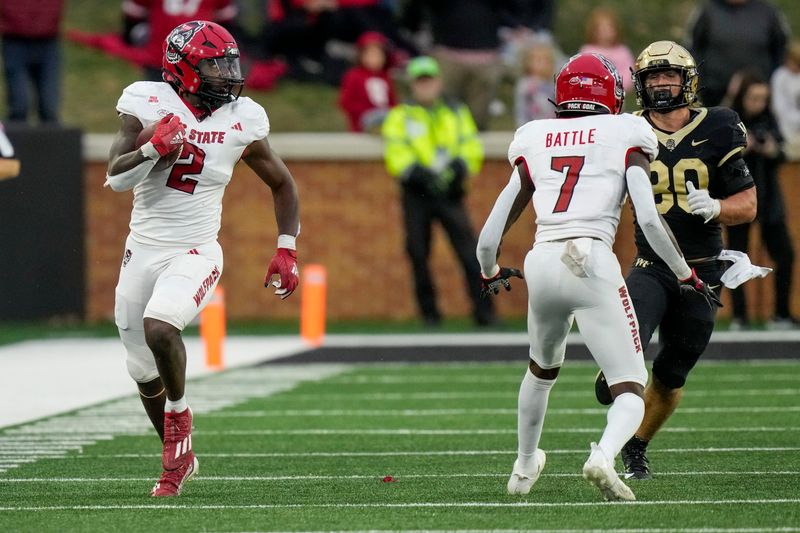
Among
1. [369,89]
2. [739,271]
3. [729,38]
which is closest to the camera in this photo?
[739,271]

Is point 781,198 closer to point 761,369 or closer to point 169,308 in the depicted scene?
point 761,369

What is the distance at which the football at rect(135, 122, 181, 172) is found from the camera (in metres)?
6.75

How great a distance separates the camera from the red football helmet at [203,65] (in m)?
6.90

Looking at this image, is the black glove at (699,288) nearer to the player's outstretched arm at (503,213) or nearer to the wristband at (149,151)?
the player's outstretched arm at (503,213)

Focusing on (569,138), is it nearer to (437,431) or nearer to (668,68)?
(668,68)

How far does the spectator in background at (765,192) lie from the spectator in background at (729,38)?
23 cm

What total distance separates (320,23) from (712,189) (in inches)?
428

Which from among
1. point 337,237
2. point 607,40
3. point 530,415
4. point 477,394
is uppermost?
point 607,40

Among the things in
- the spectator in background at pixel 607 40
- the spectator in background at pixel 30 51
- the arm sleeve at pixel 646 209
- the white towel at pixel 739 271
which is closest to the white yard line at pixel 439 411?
the white towel at pixel 739 271

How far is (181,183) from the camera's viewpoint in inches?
275

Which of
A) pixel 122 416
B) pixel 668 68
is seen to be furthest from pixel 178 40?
pixel 122 416

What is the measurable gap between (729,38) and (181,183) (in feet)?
28.0

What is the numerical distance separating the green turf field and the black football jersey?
3.19 feet

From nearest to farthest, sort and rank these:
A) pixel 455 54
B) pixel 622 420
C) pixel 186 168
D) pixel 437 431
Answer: pixel 622 420 < pixel 186 168 < pixel 437 431 < pixel 455 54
